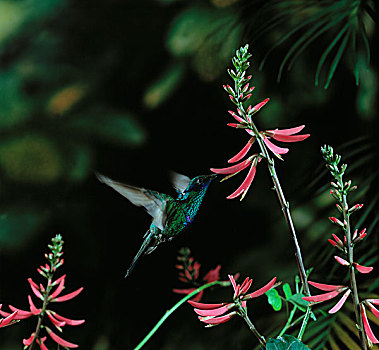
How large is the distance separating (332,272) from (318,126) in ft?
1.03

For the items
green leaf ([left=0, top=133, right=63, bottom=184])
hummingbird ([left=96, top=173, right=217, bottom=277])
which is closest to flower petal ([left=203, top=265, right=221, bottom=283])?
hummingbird ([left=96, top=173, right=217, bottom=277])

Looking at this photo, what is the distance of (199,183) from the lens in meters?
0.76

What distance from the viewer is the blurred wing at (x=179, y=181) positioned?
750 millimetres

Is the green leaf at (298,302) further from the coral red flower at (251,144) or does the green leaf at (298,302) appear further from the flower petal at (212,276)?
the flower petal at (212,276)

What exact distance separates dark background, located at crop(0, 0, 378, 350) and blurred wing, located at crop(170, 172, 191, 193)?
1cm

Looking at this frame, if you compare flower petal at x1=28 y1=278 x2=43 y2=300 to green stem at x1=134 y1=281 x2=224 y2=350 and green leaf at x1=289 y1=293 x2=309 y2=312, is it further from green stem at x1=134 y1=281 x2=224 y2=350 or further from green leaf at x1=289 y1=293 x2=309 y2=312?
green leaf at x1=289 y1=293 x2=309 y2=312

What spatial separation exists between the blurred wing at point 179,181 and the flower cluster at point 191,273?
4.8 inches

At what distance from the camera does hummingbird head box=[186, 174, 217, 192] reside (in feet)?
2.47

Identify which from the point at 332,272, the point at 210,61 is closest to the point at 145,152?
the point at 210,61

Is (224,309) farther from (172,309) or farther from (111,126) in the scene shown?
(111,126)

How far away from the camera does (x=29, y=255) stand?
696mm

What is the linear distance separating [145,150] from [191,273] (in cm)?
25

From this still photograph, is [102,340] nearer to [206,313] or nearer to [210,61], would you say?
[206,313]

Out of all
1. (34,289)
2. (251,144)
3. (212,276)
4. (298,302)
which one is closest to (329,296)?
(298,302)
